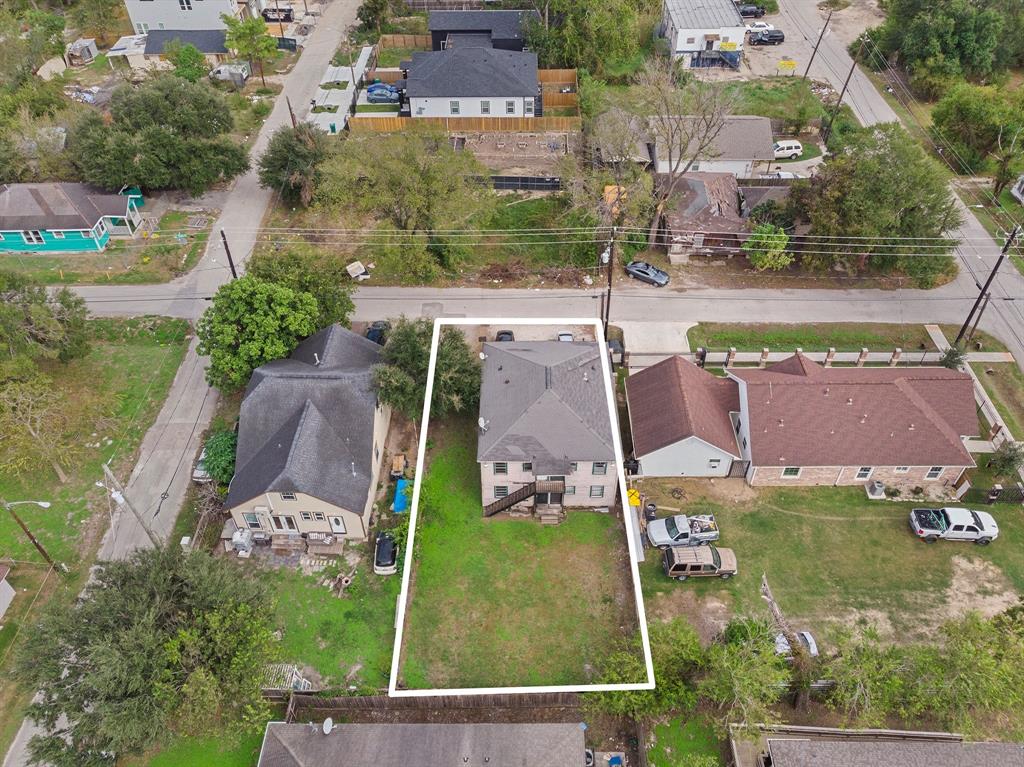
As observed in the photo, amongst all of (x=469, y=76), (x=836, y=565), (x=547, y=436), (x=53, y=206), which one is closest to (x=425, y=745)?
(x=547, y=436)

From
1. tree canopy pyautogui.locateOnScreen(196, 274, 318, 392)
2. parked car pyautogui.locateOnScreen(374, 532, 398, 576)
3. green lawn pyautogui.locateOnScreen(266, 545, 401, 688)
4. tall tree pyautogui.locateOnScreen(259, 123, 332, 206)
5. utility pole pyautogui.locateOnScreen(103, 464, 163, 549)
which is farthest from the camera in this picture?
tall tree pyautogui.locateOnScreen(259, 123, 332, 206)

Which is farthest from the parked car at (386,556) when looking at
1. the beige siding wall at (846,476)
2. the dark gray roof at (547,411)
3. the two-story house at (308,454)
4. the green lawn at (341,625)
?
the beige siding wall at (846,476)

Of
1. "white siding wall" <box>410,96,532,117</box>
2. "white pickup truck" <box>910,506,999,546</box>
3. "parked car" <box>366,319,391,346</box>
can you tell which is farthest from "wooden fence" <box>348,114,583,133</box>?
"white pickup truck" <box>910,506,999,546</box>

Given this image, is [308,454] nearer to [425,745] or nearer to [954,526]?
[425,745]

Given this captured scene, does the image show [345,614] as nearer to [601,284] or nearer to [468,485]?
[468,485]

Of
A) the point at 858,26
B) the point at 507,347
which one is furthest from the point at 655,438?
the point at 858,26

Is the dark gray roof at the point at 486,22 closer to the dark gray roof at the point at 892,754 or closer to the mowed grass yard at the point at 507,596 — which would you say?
the mowed grass yard at the point at 507,596

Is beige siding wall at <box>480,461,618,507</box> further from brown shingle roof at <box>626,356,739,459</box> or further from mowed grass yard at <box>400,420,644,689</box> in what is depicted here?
brown shingle roof at <box>626,356,739,459</box>

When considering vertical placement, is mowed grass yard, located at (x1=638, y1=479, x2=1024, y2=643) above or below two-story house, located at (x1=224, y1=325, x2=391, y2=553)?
below
